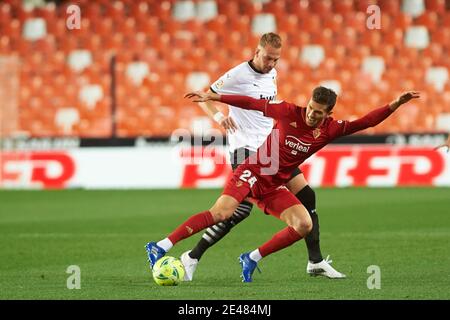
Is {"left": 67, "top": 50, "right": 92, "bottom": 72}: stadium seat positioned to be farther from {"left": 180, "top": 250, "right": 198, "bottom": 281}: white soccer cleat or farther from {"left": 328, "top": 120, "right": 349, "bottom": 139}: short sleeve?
{"left": 328, "top": 120, "right": 349, "bottom": 139}: short sleeve

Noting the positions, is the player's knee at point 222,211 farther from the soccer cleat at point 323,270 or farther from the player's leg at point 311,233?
the soccer cleat at point 323,270

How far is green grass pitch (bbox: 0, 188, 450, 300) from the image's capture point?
7.32 meters

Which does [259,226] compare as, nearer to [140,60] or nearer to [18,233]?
[18,233]

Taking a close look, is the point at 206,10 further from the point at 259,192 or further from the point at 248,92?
the point at 259,192

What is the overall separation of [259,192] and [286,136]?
0.46m

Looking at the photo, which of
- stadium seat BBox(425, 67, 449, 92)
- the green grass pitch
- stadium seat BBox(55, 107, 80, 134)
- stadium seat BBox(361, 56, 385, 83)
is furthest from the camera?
stadium seat BBox(361, 56, 385, 83)

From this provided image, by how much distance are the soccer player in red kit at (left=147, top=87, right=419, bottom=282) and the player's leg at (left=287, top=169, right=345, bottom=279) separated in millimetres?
248

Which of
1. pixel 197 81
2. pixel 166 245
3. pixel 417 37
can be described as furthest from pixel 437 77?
pixel 166 245

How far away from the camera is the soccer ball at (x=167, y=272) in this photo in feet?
24.7

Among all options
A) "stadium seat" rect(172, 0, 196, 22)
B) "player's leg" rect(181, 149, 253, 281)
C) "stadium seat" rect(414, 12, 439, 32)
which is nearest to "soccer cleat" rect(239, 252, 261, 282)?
"player's leg" rect(181, 149, 253, 281)

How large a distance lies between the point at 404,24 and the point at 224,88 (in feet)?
40.7

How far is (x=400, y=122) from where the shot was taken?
1881cm

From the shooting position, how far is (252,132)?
28.5 feet
